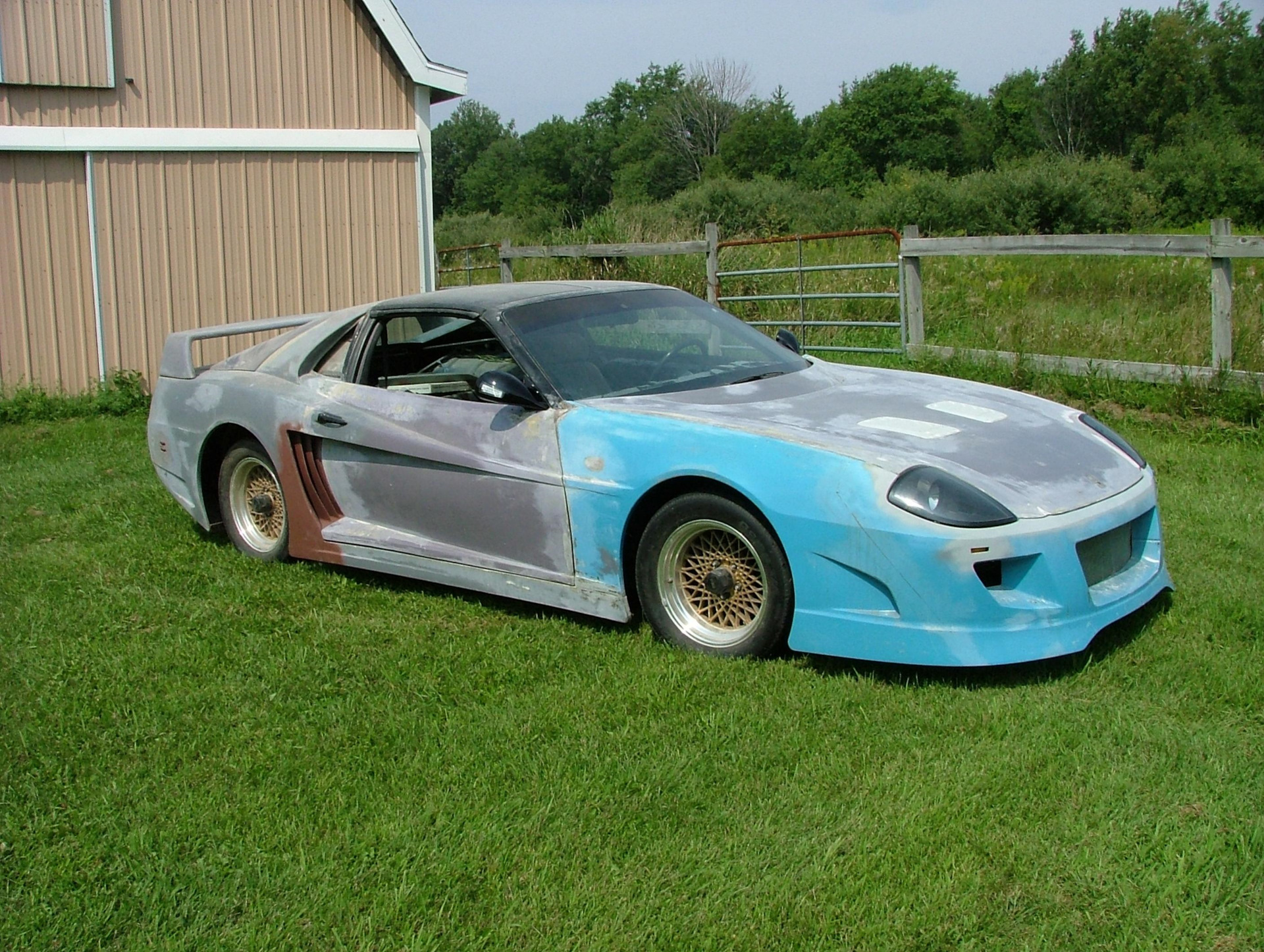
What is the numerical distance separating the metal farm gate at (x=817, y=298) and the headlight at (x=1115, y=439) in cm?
631

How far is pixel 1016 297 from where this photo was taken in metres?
13.4

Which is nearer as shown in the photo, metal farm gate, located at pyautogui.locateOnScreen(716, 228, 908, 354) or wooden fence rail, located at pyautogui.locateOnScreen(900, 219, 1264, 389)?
wooden fence rail, located at pyautogui.locateOnScreen(900, 219, 1264, 389)

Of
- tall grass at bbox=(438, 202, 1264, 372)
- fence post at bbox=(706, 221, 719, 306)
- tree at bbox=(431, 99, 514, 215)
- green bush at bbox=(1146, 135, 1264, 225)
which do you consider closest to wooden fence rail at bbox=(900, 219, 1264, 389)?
tall grass at bbox=(438, 202, 1264, 372)

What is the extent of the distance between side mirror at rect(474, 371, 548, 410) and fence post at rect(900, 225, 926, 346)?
6841mm

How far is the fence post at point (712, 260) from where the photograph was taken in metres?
13.6

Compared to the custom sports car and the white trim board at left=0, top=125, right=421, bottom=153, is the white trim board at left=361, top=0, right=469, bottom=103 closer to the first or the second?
the white trim board at left=0, top=125, right=421, bottom=153

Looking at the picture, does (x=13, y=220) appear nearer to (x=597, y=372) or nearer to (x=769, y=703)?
(x=597, y=372)

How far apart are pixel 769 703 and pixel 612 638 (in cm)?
92

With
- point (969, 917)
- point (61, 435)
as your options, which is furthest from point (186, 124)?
point (969, 917)

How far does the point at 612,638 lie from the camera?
4.74 meters

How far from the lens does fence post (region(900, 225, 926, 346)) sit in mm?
11211

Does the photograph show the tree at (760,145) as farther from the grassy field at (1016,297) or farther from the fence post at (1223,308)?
the fence post at (1223,308)

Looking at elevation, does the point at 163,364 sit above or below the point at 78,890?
A: above

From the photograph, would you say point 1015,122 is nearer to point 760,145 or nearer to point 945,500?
point 760,145
